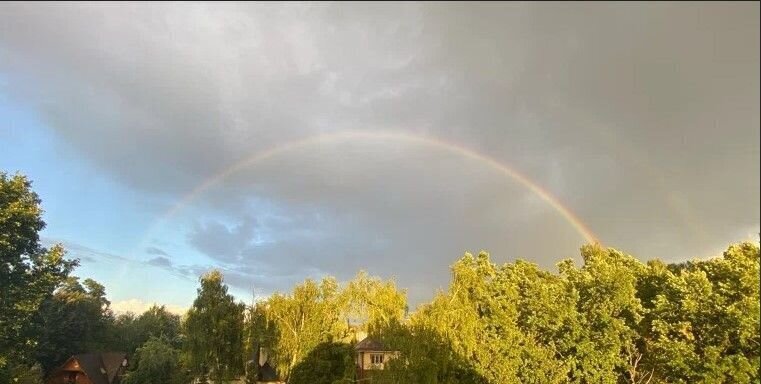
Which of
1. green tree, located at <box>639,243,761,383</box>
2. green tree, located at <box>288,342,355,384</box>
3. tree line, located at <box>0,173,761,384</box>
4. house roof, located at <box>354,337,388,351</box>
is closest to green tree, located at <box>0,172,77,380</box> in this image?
tree line, located at <box>0,173,761,384</box>

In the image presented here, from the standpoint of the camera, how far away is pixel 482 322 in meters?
31.8

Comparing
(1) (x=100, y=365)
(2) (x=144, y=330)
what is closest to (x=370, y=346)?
(1) (x=100, y=365)

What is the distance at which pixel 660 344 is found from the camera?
27.9 meters

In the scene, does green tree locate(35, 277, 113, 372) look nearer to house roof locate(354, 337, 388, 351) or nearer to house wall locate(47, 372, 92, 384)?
house wall locate(47, 372, 92, 384)

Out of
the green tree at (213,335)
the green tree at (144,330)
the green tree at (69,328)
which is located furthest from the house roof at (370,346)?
the green tree at (144,330)

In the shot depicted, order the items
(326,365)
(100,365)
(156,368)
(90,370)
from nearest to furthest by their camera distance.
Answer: (326,365)
(156,368)
(90,370)
(100,365)

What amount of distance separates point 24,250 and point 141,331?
5201 cm

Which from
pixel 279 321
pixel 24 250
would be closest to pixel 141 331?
pixel 24 250

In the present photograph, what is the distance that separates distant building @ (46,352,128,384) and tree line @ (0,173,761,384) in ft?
55.5

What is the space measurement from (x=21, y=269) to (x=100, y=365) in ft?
Answer: 102

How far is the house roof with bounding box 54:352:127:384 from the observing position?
64.2m

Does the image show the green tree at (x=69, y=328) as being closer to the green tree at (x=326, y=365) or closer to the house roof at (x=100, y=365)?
the house roof at (x=100, y=365)

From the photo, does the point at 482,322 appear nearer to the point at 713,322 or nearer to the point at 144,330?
the point at 713,322

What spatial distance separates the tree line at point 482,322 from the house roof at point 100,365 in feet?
56.8
